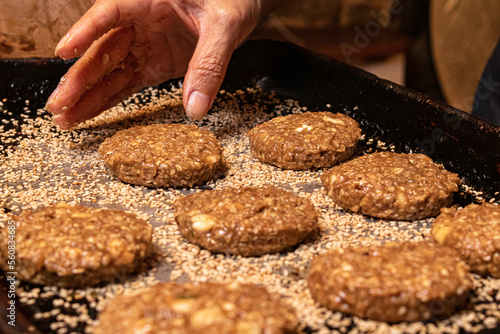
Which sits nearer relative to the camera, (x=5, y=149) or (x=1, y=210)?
(x=1, y=210)

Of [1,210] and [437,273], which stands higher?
[437,273]

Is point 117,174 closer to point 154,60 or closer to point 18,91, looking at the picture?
point 154,60

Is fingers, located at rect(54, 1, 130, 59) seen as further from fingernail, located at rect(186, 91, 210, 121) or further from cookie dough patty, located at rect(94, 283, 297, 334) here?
cookie dough patty, located at rect(94, 283, 297, 334)

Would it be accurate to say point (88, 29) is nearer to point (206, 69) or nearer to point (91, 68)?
point (91, 68)

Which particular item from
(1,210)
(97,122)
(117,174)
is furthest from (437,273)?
(97,122)

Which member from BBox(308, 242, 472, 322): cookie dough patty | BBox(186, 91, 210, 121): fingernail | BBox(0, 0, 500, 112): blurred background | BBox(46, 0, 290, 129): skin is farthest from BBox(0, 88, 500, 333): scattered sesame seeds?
BBox(0, 0, 500, 112): blurred background

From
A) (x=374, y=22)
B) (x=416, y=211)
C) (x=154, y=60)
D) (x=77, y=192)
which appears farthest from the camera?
(x=374, y=22)

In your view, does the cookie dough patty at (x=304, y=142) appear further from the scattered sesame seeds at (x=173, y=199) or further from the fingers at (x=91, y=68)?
the fingers at (x=91, y=68)
